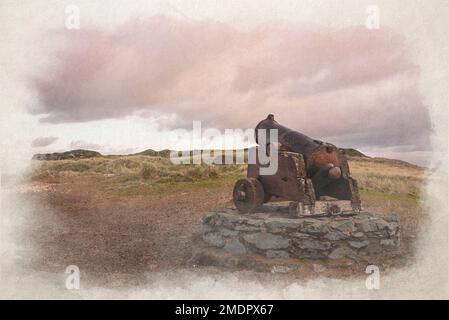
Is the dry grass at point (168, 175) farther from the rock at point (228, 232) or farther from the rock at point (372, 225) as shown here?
the rock at point (228, 232)

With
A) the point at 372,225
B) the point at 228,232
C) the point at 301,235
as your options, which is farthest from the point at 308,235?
→ the point at 228,232

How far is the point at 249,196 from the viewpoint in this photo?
7.96 m

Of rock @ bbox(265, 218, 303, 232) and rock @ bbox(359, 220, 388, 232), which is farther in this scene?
rock @ bbox(359, 220, 388, 232)

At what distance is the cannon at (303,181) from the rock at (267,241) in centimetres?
55

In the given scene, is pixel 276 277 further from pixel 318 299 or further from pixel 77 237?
pixel 77 237

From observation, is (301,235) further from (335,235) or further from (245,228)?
(245,228)

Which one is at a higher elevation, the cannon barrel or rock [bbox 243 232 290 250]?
the cannon barrel

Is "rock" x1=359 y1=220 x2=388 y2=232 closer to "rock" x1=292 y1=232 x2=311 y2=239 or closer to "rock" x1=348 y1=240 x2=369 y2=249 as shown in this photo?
"rock" x1=348 y1=240 x2=369 y2=249

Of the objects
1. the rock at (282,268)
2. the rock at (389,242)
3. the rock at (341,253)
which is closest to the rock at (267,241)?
the rock at (282,268)

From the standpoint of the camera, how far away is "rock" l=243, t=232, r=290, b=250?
695 cm

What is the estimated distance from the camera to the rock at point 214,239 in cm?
761

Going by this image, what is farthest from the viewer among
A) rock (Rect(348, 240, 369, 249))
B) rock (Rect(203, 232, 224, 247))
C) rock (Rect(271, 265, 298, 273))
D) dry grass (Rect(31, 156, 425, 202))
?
dry grass (Rect(31, 156, 425, 202))

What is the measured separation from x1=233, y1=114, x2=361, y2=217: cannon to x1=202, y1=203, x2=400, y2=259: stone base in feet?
0.80

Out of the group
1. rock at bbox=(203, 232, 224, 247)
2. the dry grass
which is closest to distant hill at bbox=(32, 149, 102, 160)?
the dry grass
